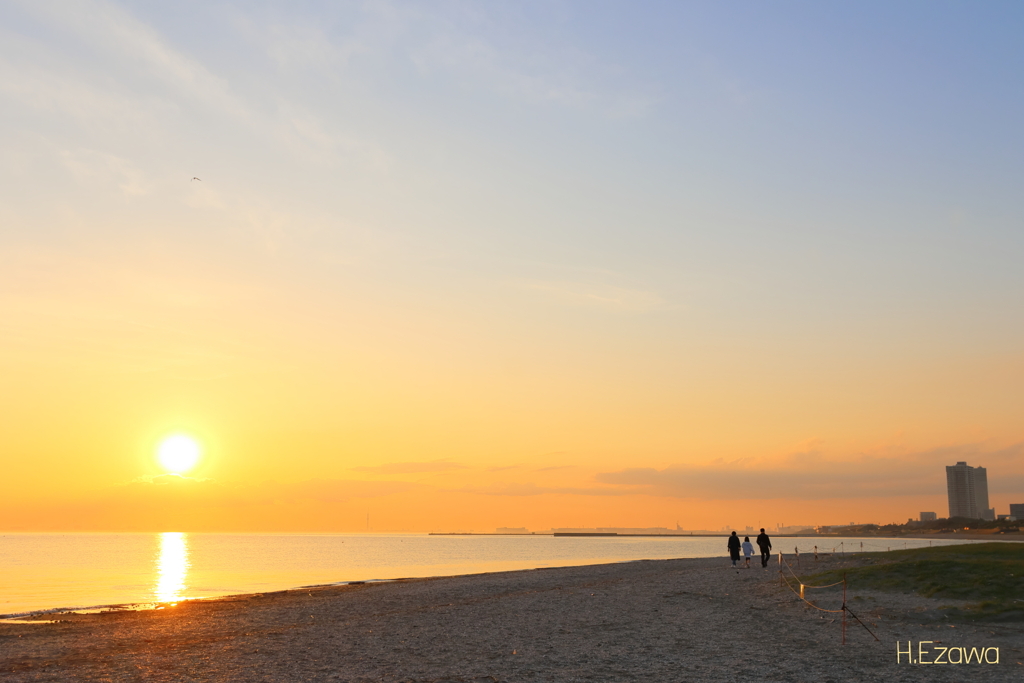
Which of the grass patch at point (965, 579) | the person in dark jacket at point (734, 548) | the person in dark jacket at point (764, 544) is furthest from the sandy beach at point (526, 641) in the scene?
the person in dark jacket at point (734, 548)

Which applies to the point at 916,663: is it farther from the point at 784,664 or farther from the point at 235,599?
the point at 235,599

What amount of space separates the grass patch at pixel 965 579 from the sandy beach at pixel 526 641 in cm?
159

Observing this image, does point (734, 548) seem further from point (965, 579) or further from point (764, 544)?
point (965, 579)

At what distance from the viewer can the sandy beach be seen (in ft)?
57.6

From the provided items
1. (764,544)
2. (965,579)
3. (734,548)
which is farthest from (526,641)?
(734,548)

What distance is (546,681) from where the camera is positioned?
1659 centimetres

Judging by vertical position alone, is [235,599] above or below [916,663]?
below

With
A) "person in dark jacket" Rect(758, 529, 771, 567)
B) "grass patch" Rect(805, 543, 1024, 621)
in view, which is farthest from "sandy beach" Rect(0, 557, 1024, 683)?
"person in dark jacket" Rect(758, 529, 771, 567)

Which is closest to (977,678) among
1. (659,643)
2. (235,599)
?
(659,643)

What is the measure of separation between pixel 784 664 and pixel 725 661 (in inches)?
53.7

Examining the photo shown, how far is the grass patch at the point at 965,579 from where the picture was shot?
79.8 feet

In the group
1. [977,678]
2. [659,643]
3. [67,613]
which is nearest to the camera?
[977,678]

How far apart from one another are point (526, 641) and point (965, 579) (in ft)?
62.1

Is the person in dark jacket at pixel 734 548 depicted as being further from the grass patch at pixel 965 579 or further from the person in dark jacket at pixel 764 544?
the grass patch at pixel 965 579
